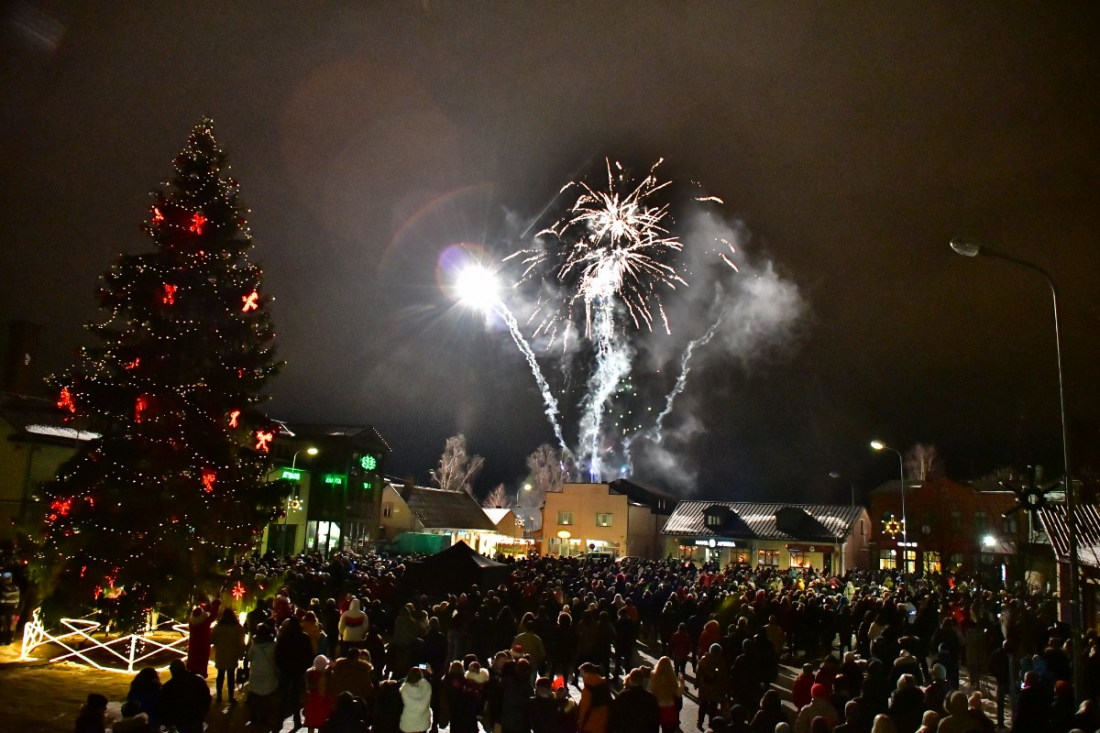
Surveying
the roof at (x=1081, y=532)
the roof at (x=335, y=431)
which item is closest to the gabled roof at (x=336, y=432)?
the roof at (x=335, y=431)

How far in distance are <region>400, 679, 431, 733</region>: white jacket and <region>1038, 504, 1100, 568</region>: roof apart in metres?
16.4

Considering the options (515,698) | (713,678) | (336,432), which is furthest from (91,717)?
(336,432)

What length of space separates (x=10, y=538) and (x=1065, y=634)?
32276 mm

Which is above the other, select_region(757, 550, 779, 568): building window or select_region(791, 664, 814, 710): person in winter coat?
select_region(757, 550, 779, 568): building window

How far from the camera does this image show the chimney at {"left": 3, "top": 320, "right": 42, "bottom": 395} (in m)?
34.0

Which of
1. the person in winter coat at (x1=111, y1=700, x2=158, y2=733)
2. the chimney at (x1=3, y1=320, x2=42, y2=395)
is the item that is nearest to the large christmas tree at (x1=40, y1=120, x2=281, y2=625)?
the person in winter coat at (x1=111, y1=700, x2=158, y2=733)

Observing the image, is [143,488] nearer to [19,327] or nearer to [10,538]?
[10,538]

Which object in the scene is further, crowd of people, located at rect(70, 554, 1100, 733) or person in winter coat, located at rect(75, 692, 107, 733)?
crowd of people, located at rect(70, 554, 1100, 733)

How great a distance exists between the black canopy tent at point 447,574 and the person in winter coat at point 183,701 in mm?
11772

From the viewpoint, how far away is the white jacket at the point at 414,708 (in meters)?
8.43

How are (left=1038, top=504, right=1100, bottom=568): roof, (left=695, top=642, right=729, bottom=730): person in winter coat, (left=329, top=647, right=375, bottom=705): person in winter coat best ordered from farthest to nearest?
(left=1038, top=504, right=1100, bottom=568): roof < (left=695, top=642, right=729, bottom=730): person in winter coat < (left=329, top=647, right=375, bottom=705): person in winter coat

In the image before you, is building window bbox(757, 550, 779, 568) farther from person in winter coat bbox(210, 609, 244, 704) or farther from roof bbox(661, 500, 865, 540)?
person in winter coat bbox(210, 609, 244, 704)

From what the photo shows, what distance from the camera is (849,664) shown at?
10734 millimetres

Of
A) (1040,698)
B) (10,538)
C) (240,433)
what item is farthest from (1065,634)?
(10,538)
